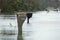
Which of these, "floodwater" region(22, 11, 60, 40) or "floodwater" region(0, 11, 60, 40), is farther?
"floodwater" region(22, 11, 60, 40)

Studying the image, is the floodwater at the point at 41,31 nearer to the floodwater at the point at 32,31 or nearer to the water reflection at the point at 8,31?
the floodwater at the point at 32,31

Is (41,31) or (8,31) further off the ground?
(8,31)

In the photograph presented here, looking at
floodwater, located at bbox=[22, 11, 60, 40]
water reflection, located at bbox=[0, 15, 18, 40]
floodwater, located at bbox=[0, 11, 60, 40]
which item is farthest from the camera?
floodwater, located at bbox=[22, 11, 60, 40]

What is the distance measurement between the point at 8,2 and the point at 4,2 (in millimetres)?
1133

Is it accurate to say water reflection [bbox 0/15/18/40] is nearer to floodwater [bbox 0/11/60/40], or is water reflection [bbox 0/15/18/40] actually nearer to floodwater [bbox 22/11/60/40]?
floodwater [bbox 0/11/60/40]

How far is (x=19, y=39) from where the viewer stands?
1222 cm

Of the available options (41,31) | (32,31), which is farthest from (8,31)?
(41,31)

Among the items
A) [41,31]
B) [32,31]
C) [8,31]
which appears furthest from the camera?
[41,31]

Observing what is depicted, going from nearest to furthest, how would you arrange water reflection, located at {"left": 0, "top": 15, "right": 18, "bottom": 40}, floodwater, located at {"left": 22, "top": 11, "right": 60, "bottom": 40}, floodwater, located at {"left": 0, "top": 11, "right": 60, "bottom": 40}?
water reflection, located at {"left": 0, "top": 15, "right": 18, "bottom": 40}
floodwater, located at {"left": 0, "top": 11, "right": 60, "bottom": 40}
floodwater, located at {"left": 22, "top": 11, "right": 60, "bottom": 40}

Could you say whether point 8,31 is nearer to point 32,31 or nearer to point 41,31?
point 32,31

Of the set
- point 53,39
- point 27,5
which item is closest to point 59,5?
point 27,5

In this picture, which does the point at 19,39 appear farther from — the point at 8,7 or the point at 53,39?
the point at 8,7

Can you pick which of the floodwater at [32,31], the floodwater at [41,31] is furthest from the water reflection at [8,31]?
the floodwater at [41,31]

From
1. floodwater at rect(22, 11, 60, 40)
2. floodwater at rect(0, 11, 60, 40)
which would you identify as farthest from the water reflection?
floodwater at rect(22, 11, 60, 40)
